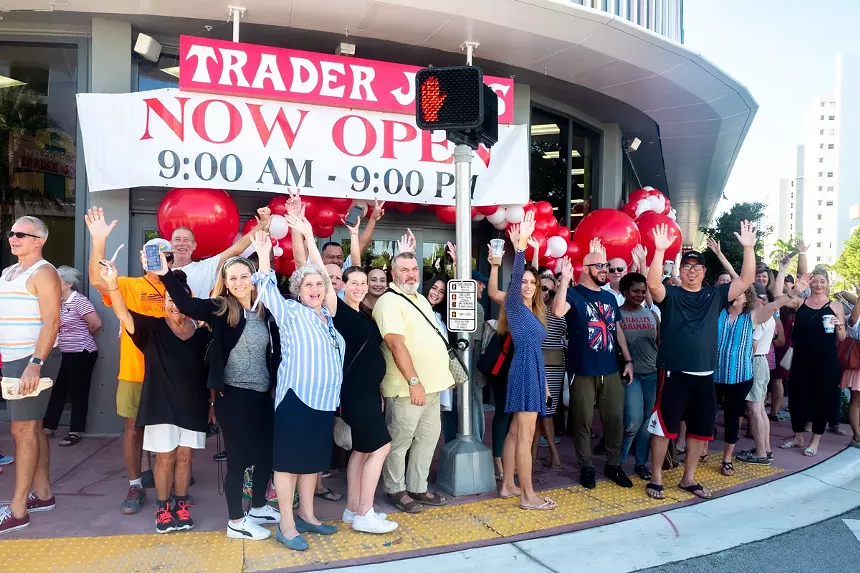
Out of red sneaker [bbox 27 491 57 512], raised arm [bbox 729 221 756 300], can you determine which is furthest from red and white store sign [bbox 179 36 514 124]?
red sneaker [bbox 27 491 57 512]

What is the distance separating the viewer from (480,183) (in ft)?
23.4

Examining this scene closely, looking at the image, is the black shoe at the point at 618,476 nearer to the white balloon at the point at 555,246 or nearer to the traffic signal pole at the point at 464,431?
the traffic signal pole at the point at 464,431

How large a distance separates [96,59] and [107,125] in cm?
95

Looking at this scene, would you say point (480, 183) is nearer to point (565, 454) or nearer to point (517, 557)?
point (565, 454)

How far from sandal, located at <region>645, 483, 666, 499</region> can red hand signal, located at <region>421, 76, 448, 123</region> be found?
328 centimetres

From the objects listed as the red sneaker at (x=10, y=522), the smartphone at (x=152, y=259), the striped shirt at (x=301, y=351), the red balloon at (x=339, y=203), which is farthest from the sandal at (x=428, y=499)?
the red balloon at (x=339, y=203)

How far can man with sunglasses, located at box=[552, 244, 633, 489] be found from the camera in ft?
16.6

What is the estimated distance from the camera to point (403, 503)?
445cm

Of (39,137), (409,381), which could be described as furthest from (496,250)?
(39,137)

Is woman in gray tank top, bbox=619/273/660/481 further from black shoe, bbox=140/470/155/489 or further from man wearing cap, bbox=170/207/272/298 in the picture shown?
black shoe, bbox=140/470/155/489

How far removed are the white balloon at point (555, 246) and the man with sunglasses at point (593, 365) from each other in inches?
79.0

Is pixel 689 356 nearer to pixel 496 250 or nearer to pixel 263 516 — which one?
pixel 496 250

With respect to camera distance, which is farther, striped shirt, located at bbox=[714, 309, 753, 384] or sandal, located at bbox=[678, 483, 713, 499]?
striped shirt, located at bbox=[714, 309, 753, 384]

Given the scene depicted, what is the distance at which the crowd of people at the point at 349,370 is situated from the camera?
3762 mm
